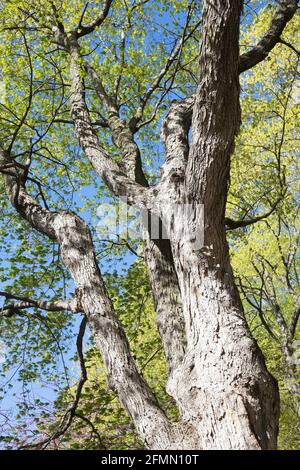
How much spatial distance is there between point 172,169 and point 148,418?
2.67 m

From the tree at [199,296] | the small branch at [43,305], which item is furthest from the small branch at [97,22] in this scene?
the small branch at [43,305]

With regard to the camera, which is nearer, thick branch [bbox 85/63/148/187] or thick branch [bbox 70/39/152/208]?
thick branch [bbox 70/39/152/208]

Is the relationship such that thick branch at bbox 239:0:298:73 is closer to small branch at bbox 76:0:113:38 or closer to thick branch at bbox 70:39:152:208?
thick branch at bbox 70:39:152:208

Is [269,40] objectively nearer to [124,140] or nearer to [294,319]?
[124,140]

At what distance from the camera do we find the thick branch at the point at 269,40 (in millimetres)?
6117

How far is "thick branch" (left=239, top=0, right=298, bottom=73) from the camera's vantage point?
6.12 m

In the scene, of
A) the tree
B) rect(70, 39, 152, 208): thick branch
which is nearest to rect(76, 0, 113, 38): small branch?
rect(70, 39, 152, 208): thick branch

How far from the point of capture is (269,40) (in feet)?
20.2

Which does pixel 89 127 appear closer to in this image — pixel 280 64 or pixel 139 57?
pixel 139 57

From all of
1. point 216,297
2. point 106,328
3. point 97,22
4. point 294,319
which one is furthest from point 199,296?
point 294,319

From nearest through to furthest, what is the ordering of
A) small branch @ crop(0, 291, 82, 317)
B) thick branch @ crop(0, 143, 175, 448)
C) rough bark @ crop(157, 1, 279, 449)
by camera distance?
rough bark @ crop(157, 1, 279, 449)
thick branch @ crop(0, 143, 175, 448)
small branch @ crop(0, 291, 82, 317)

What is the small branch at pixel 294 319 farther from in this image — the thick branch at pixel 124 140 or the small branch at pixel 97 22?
the small branch at pixel 97 22

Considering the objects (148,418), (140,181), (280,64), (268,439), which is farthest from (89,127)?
(280,64)
